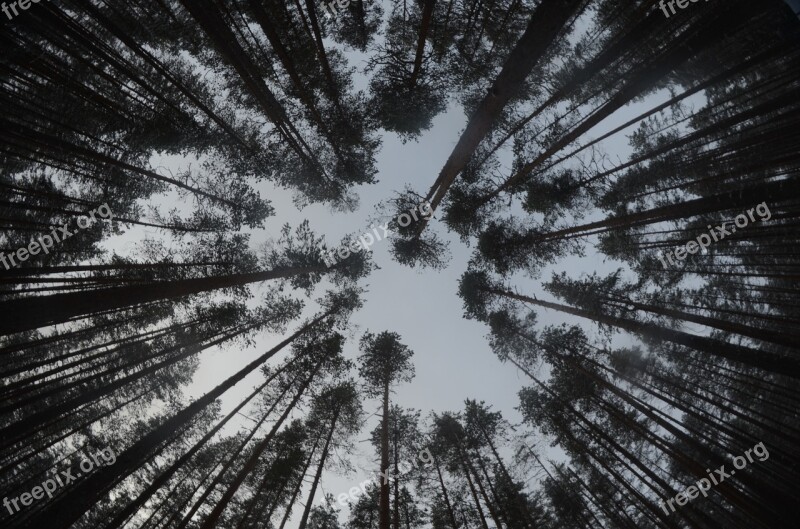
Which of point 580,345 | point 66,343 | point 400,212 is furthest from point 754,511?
point 66,343

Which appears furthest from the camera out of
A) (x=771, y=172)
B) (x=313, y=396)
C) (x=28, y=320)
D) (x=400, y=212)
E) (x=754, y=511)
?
(x=400, y=212)

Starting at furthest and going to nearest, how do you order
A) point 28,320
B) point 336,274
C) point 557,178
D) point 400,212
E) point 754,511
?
point 336,274 < point 400,212 < point 557,178 < point 754,511 < point 28,320

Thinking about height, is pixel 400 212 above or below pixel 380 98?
above

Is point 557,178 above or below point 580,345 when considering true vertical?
above

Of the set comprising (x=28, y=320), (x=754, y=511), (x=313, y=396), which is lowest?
(x=754, y=511)

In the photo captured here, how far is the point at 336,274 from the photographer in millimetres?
17844

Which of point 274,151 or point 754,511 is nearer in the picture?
point 754,511

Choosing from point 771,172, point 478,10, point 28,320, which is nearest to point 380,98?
point 478,10

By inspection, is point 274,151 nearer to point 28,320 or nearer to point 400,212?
point 400,212

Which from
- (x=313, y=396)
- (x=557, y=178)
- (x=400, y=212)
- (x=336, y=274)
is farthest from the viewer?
(x=336, y=274)

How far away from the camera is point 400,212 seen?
617 inches

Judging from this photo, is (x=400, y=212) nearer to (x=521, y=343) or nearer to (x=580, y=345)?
(x=521, y=343)

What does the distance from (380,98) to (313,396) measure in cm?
1184

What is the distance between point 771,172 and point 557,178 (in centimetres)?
624
